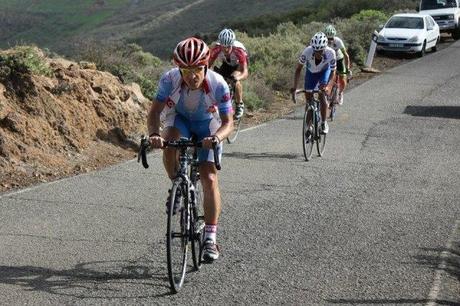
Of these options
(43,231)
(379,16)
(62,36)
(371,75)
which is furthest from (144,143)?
(62,36)

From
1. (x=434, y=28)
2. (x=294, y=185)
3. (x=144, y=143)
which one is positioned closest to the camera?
(x=144, y=143)

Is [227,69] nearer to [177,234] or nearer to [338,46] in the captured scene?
[338,46]

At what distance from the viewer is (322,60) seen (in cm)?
1277

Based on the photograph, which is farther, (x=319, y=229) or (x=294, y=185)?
(x=294, y=185)

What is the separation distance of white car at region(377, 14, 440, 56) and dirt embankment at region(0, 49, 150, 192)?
1751 centimetres

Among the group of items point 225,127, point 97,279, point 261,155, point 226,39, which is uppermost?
point 225,127

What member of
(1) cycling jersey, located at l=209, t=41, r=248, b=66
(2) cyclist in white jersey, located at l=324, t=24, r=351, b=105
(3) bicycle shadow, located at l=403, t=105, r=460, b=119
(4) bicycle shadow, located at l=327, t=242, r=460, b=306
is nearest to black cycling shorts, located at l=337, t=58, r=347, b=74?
(2) cyclist in white jersey, located at l=324, t=24, r=351, b=105

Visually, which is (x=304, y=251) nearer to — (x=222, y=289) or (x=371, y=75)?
(x=222, y=289)

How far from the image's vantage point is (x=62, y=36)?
7606cm

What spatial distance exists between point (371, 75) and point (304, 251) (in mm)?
18510

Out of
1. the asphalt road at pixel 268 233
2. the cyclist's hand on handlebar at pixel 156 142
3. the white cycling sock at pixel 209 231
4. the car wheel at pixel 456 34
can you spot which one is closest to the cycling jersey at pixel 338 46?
the asphalt road at pixel 268 233

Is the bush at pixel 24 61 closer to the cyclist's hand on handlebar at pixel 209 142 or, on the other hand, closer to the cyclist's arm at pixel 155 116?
the cyclist's arm at pixel 155 116

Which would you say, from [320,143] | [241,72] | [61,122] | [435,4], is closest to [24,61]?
[61,122]

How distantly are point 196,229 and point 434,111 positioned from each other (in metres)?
13.1
